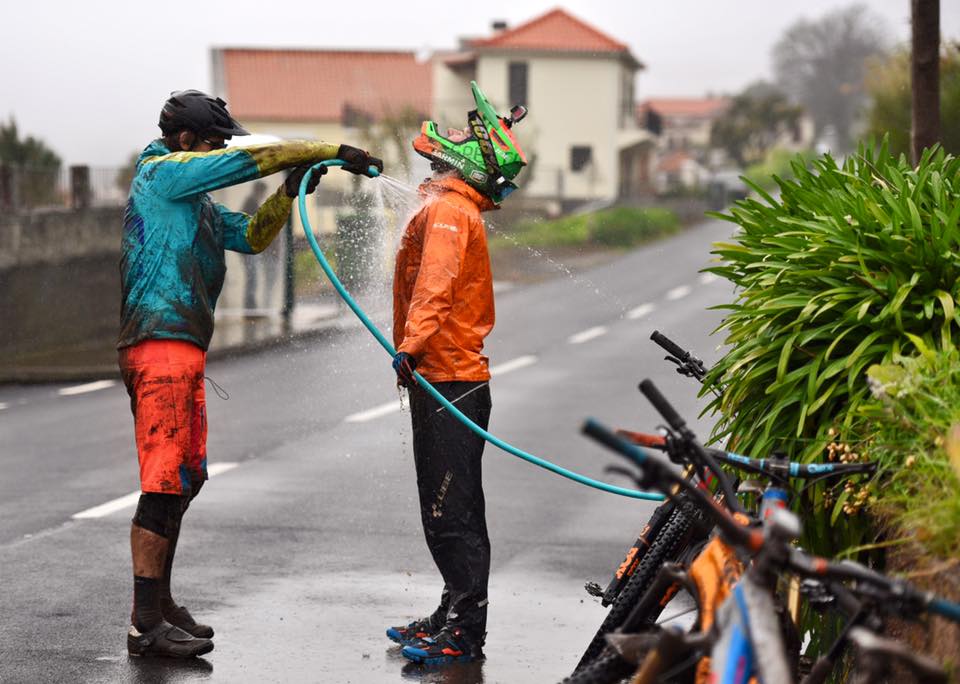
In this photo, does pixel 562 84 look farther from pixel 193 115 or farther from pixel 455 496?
pixel 455 496

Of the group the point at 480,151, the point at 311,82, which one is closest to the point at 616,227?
the point at 311,82

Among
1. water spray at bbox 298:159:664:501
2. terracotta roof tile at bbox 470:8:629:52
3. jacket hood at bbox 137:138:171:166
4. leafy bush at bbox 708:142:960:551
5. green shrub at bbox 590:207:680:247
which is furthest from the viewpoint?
terracotta roof tile at bbox 470:8:629:52

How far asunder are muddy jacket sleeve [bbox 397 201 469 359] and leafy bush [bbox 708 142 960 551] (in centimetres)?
105

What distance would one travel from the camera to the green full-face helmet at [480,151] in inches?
251

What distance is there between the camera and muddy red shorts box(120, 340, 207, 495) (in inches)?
249

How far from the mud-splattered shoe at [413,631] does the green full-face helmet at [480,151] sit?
5.73ft

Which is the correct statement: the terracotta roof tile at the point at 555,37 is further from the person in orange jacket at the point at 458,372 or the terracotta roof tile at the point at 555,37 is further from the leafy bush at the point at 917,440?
the leafy bush at the point at 917,440

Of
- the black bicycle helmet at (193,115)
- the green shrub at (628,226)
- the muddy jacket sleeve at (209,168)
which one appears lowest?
the green shrub at (628,226)

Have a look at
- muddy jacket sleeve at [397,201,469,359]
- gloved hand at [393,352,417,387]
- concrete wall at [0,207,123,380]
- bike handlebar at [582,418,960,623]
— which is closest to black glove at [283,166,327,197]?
muddy jacket sleeve at [397,201,469,359]

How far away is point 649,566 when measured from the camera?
563 cm

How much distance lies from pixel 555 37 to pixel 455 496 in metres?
74.4

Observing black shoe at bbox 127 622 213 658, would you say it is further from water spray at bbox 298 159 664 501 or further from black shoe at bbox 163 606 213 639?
water spray at bbox 298 159 664 501

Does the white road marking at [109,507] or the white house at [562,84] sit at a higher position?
the white house at [562,84]

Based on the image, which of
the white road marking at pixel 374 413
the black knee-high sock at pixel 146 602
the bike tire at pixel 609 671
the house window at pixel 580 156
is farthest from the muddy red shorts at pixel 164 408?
the house window at pixel 580 156
